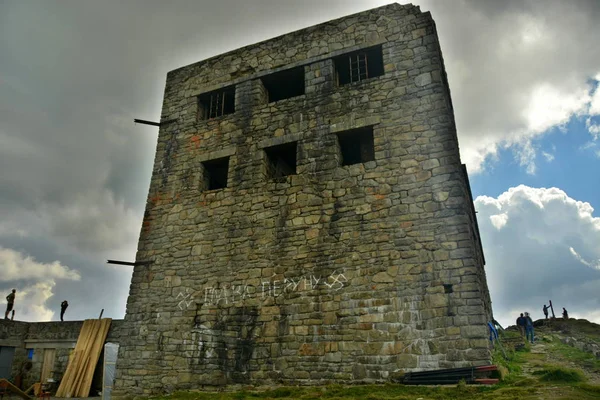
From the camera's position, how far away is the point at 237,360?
8297 mm

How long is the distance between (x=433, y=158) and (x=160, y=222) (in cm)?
669

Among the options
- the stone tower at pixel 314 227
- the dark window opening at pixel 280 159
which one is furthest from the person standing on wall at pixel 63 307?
the dark window opening at pixel 280 159

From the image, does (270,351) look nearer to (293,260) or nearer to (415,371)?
(293,260)

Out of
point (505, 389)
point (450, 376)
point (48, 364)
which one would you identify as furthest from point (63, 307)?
point (505, 389)

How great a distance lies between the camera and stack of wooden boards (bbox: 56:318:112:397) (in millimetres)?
11219

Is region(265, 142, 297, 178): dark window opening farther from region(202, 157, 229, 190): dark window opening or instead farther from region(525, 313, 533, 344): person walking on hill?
region(525, 313, 533, 344): person walking on hill

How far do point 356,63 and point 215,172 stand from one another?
466cm

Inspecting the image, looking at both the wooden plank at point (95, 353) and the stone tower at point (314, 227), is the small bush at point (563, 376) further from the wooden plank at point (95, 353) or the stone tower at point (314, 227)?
the wooden plank at point (95, 353)

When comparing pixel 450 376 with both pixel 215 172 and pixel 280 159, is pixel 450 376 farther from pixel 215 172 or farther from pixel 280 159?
pixel 215 172

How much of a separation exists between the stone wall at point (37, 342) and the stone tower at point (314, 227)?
489 centimetres

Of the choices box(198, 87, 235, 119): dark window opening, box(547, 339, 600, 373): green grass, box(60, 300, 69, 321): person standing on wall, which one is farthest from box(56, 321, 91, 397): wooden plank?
box(547, 339, 600, 373): green grass

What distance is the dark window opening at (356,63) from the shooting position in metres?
9.80

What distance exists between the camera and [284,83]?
11070 mm

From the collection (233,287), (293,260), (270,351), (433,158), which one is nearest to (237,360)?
(270,351)
